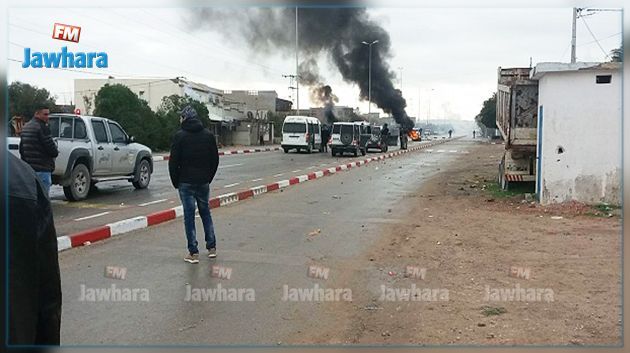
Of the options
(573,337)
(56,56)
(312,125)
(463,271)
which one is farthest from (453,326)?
(312,125)

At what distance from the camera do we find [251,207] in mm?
11297

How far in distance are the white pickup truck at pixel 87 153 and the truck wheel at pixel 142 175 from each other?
0.17 metres

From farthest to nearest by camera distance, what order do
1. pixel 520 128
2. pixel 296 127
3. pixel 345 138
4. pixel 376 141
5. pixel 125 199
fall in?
1. pixel 376 141
2. pixel 296 127
3. pixel 345 138
4. pixel 520 128
5. pixel 125 199

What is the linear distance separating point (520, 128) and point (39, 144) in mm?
9671

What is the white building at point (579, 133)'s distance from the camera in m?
9.88

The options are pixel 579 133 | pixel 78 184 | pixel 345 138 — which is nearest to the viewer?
pixel 579 133

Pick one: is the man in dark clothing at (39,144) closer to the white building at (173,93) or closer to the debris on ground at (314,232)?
the debris on ground at (314,232)

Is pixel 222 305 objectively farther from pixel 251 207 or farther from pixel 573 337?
pixel 251 207

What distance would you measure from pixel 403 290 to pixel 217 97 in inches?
1540

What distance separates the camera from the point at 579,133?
1028cm

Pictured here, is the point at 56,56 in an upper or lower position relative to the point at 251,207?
upper

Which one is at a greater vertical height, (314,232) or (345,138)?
(345,138)

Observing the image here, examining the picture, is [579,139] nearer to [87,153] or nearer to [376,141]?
[87,153]

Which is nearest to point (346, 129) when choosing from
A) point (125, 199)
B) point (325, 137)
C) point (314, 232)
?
point (325, 137)
